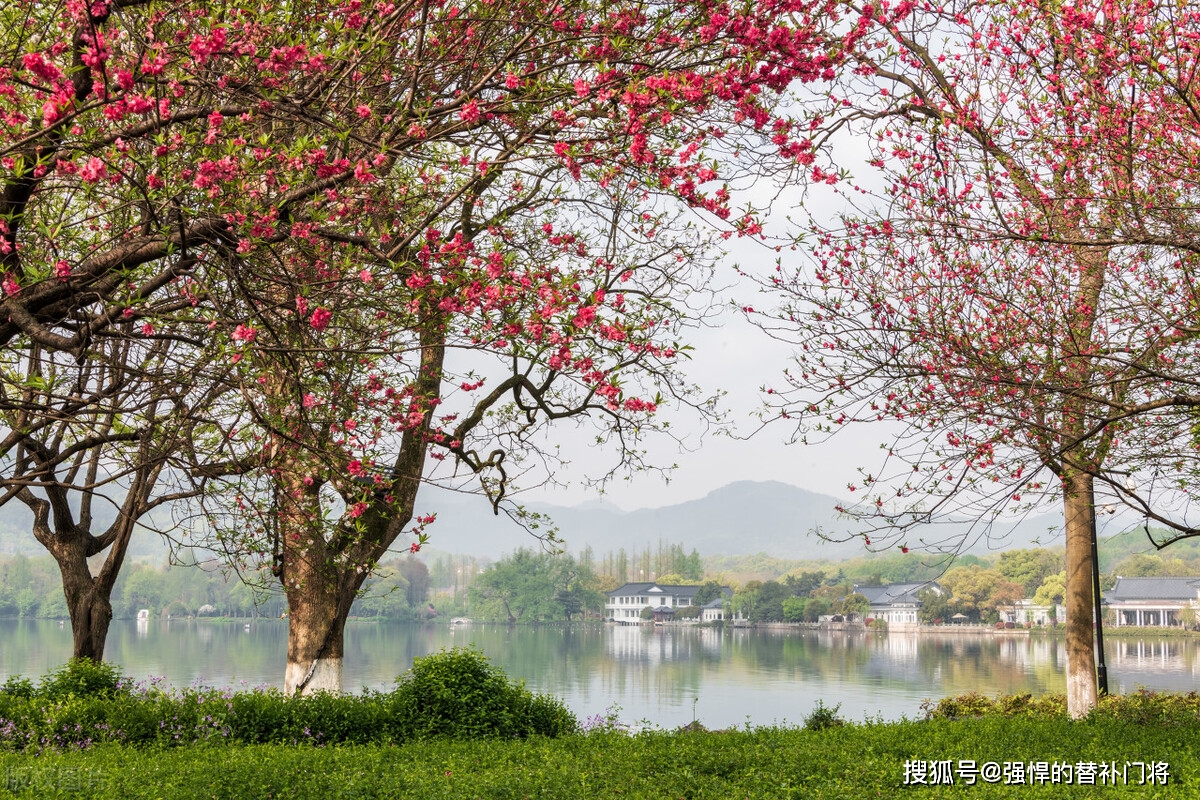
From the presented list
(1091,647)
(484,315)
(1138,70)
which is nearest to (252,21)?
(484,315)

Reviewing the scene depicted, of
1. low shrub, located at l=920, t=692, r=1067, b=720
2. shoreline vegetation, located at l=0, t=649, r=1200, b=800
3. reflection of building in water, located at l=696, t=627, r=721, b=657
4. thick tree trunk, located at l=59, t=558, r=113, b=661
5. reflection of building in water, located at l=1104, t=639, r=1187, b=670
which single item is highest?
thick tree trunk, located at l=59, t=558, r=113, b=661

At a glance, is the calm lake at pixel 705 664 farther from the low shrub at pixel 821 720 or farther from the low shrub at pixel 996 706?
the low shrub at pixel 821 720

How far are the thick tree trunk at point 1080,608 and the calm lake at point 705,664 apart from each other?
10.9 m

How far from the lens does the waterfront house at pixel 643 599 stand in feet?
345

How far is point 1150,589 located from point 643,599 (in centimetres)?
5088

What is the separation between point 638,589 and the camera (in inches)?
4240

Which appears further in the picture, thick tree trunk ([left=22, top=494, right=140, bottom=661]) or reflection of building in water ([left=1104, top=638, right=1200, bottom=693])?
reflection of building in water ([left=1104, top=638, right=1200, bottom=693])

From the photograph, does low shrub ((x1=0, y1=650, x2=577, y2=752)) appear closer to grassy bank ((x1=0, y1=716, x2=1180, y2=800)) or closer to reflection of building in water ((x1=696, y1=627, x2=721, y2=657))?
grassy bank ((x1=0, y1=716, x2=1180, y2=800))

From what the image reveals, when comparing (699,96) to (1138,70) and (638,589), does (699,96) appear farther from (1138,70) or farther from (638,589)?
(638,589)

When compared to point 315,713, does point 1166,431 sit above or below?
above

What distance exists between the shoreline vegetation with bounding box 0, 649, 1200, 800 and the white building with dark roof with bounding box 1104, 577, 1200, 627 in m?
72.0

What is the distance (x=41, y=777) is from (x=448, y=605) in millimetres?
118588

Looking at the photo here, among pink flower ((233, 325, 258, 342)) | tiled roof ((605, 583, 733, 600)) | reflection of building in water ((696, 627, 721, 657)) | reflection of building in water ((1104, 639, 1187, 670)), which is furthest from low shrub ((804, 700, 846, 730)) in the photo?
tiled roof ((605, 583, 733, 600))

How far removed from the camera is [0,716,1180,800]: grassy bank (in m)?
7.86
